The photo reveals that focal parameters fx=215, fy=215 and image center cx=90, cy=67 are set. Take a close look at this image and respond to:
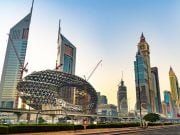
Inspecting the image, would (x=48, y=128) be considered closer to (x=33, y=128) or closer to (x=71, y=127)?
(x=33, y=128)

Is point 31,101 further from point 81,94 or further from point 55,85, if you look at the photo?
point 81,94

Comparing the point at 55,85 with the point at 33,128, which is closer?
the point at 33,128

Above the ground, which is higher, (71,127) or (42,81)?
(42,81)

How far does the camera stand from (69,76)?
516 feet

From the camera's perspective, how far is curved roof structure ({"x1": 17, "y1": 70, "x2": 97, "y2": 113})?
141750 millimetres

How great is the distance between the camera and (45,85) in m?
149

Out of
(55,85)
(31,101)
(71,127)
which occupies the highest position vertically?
(55,85)

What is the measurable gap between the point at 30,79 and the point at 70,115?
141 feet

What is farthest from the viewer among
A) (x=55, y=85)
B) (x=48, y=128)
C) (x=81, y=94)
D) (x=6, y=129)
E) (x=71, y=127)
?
(x=81, y=94)

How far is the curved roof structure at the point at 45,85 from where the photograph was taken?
5581 inches

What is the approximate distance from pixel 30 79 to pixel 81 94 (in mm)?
60614

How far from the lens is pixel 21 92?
14562 cm

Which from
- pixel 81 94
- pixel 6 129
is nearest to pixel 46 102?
pixel 81 94

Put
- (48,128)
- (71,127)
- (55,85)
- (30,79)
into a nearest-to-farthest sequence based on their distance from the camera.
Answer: (48,128) → (71,127) → (30,79) → (55,85)
